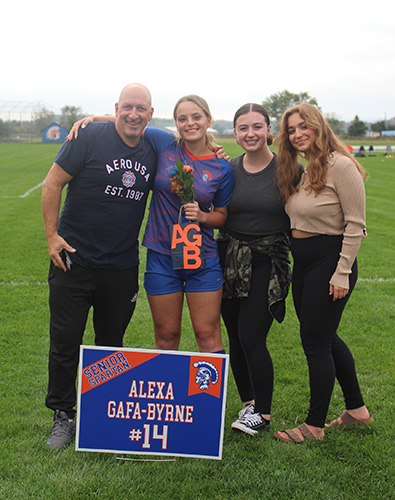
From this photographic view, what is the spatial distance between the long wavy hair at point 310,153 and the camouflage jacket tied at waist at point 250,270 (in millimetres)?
306

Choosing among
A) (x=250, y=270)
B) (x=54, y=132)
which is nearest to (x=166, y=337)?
(x=250, y=270)

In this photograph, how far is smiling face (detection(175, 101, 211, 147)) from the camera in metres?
3.13

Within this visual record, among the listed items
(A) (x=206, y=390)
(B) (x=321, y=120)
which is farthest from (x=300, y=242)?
(A) (x=206, y=390)

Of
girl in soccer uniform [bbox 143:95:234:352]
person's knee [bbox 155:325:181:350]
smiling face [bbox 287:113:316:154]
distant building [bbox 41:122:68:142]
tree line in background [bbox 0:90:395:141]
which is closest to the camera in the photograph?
smiling face [bbox 287:113:316:154]

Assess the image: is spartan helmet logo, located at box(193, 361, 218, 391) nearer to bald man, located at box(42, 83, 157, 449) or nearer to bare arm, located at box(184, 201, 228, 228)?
bald man, located at box(42, 83, 157, 449)

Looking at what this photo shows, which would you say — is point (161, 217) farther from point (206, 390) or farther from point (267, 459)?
point (267, 459)

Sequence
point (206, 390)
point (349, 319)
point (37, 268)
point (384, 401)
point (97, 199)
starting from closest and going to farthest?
point (206, 390)
point (97, 199)
point (384, 401)
point (349, 319)
point (37, 268)

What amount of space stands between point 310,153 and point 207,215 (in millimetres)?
698

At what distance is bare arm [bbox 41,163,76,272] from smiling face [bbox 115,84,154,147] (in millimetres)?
424

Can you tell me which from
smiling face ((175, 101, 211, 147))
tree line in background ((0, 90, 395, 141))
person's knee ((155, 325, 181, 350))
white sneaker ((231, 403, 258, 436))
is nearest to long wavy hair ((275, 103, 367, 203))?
smiling face ((175, 101, 211, 147))

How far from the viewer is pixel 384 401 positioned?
376cm

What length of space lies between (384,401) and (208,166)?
208cm

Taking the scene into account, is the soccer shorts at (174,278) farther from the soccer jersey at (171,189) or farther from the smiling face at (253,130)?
the smiling face at (253,130)

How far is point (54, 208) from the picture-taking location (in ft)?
10.3
